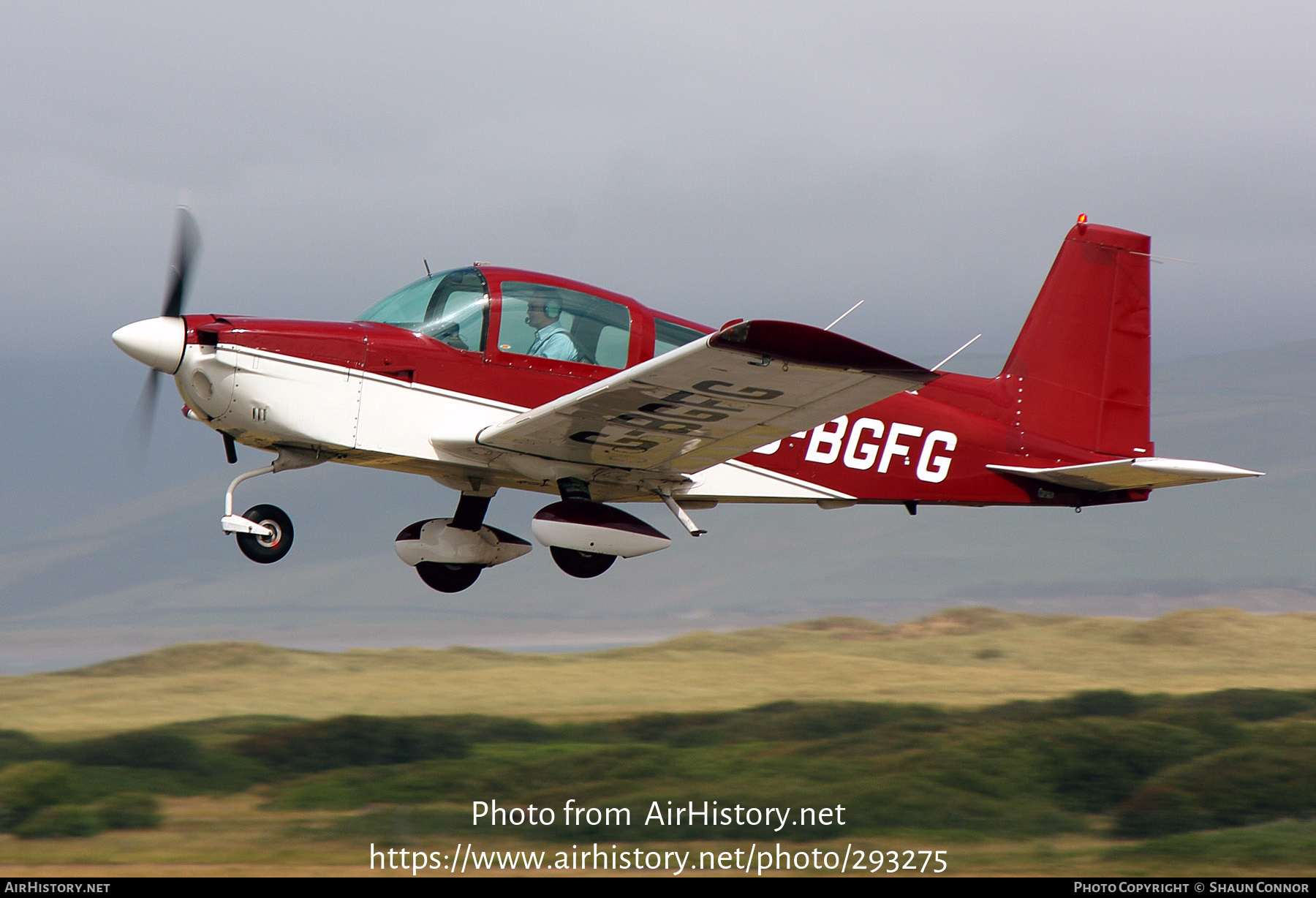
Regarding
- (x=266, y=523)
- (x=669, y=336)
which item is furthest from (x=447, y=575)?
(x=669, y=336)

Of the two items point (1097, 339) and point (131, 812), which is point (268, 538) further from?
point (1097, 339)

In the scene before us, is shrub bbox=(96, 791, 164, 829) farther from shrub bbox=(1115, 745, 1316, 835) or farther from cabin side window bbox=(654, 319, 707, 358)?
shrub bbox=(1115, 745, 1316, 835)

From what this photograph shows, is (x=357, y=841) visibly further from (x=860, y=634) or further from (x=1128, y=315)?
(x=860, y=634)

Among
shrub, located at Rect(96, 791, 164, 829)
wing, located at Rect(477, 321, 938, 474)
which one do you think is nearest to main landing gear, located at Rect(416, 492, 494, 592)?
wing, located at Rect(477, 321, 938, 474)

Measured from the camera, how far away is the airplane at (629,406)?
823 cm

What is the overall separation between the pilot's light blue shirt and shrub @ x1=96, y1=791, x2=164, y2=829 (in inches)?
190

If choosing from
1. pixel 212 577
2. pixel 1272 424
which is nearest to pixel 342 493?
pixel 212 577

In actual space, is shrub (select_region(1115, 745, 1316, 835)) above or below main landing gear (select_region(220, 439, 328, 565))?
below

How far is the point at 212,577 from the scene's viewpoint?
139m

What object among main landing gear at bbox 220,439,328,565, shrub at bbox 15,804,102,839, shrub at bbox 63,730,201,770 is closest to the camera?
main landing gear at bbox 220,439,328,565

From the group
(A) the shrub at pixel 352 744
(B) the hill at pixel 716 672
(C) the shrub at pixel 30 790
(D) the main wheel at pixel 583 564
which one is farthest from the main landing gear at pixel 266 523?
(B) the hill at pixel 716 672

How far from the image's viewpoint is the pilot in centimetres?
914

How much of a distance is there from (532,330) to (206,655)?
912 centimetres

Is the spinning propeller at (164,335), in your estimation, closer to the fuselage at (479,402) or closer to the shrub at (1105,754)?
the fuselage at (479,402)
